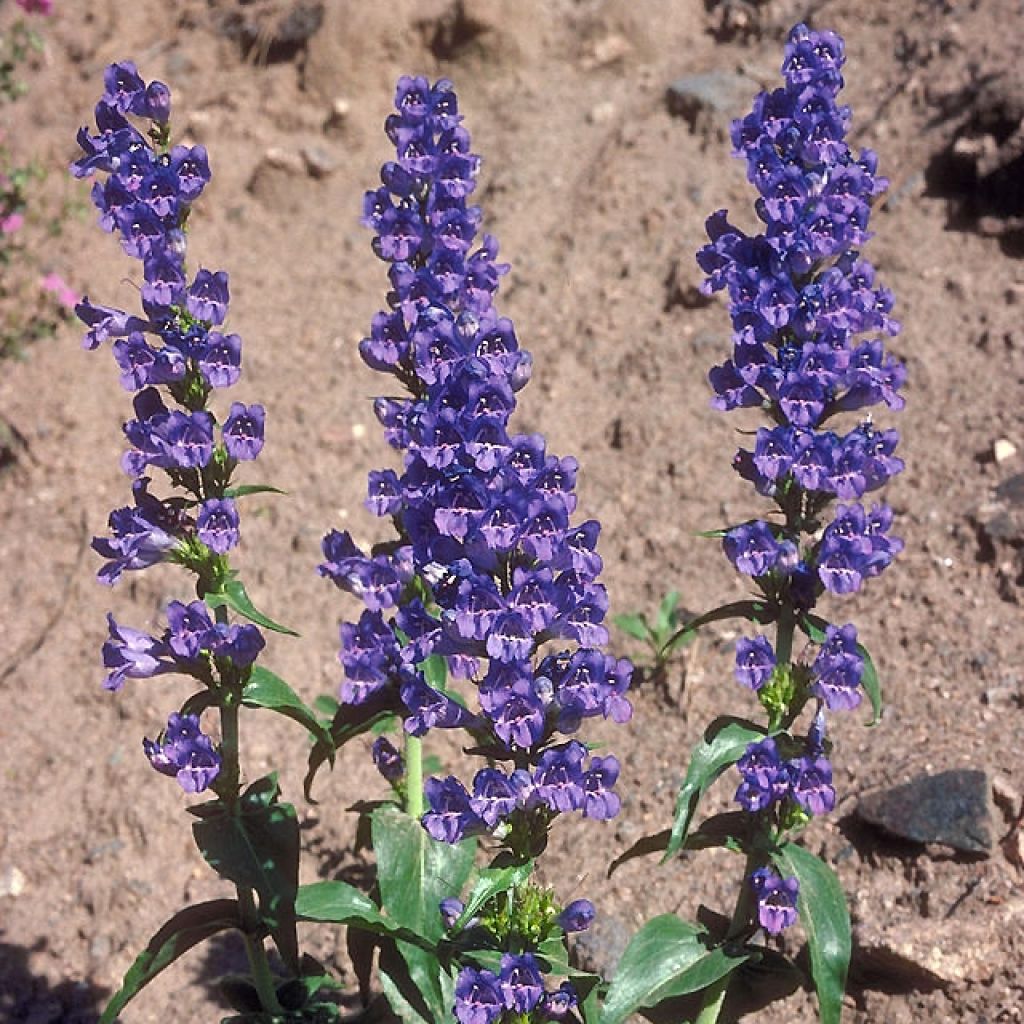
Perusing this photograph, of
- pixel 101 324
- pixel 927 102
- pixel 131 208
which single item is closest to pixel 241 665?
pixel 101 324

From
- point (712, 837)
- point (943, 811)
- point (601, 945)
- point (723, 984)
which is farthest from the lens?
point (601, 945)

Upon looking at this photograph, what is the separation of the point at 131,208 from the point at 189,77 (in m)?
6.17

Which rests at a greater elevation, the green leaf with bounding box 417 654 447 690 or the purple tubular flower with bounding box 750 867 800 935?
the green leaf with bounding box 417 654 447 690

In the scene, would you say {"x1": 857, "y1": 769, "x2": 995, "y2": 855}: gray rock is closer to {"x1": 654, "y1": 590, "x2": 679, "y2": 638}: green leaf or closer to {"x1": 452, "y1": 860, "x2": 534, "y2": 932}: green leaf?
{"x1": 654, "y1": 590, "x2": 679, "y2": 638}: green leaf

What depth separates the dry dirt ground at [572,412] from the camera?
17.5 ft

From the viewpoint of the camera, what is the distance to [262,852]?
13.2ft

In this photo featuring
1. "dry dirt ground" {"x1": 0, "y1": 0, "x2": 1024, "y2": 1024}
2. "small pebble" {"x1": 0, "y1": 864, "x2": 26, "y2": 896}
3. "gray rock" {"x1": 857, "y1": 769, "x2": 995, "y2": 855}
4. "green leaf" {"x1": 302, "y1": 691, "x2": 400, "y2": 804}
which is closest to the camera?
"green leaf" {"x1": 302, "y1": 691, "x2": 400, "y2": 804}

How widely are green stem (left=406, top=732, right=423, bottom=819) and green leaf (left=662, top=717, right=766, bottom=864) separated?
105 cm

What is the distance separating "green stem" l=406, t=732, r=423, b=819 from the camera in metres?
A: 4.60

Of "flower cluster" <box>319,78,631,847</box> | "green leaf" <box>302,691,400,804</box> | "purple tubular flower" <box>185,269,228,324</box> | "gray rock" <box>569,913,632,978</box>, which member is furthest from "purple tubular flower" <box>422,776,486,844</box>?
"gray rock" <box>569,913,632,978</box>

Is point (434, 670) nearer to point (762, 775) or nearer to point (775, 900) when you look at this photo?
point (762, 775)

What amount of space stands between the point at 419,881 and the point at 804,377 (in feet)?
6.18

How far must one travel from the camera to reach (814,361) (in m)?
3.64

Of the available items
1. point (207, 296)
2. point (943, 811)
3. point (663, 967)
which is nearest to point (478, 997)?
point (663, 967)
